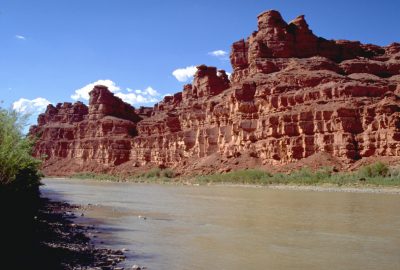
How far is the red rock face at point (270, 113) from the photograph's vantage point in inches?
2751

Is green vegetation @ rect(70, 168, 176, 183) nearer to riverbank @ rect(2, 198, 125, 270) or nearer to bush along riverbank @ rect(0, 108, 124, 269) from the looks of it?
bush along riverbank @ rect(0, 108, 124, 269)

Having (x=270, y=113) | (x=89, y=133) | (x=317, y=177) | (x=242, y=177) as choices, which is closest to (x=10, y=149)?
(x=317, y=177)

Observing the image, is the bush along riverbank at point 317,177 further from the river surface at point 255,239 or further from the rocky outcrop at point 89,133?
the rocky outcrop at point 89,133

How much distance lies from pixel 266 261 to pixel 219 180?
62.6 m

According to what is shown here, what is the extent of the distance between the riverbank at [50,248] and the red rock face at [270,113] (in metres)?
46.4

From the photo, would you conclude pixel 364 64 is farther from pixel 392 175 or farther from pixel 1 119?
pixel 1 119

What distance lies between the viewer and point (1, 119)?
15.4m

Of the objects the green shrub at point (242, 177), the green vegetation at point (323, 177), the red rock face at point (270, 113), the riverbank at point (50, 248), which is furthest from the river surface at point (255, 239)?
the green shrub at point (242, 177)

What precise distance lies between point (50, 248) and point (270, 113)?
2858 inches

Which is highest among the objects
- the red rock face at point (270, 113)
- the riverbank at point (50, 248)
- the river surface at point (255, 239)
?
the red rock face at point (270, 113)

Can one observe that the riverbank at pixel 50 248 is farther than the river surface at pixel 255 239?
No

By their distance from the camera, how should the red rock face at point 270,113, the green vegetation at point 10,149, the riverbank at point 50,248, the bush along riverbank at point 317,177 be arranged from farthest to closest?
1. the red rock face at point 270,113
2. the bush along riverbank at point 317,177
3. the green vegetation at point 10,149
4. the riverbank at point 50,248

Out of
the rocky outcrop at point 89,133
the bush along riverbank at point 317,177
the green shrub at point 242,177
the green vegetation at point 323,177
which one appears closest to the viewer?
the bush along riverbank at point 317,177

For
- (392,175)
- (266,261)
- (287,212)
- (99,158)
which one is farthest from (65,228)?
(99,158)
